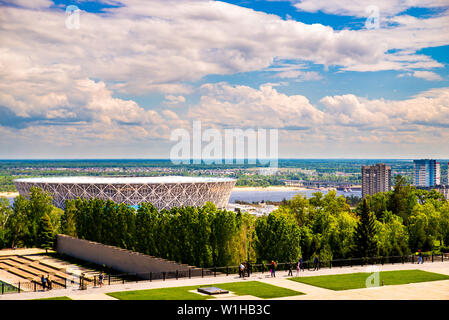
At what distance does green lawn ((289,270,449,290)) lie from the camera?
26672mm

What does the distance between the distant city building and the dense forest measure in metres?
118

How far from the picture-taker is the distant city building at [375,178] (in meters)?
178

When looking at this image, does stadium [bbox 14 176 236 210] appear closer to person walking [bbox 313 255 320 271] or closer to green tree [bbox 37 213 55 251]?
green tree [bbox 37 213 55 251]

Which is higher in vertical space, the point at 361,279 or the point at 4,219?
the point at 4,219

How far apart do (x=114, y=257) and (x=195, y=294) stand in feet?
65.6

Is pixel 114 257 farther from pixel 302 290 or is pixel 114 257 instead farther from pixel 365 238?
pixel 302 290

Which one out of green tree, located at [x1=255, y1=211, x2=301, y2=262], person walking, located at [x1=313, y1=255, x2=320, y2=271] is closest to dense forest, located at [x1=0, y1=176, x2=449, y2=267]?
green tree, located at [x1=255, y1=211, x2=301, y2=262]

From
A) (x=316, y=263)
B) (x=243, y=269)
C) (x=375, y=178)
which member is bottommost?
(x=316, y=263)

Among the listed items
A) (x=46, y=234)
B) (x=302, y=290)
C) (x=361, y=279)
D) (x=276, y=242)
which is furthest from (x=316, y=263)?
(x=46, y=234)

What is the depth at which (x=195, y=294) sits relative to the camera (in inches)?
970

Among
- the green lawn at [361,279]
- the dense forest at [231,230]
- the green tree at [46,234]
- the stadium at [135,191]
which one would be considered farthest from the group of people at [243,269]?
the stadium at [135,191]

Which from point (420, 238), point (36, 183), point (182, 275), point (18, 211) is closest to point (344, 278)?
point (182, 275)
